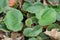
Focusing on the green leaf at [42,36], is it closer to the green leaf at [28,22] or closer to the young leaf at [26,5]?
the green leaf at [28,22]

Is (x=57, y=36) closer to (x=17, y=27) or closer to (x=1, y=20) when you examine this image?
(x=17, y=27)

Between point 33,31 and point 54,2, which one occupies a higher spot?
point 54,2

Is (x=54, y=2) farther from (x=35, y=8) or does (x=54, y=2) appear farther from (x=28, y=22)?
(x=28, y=22)

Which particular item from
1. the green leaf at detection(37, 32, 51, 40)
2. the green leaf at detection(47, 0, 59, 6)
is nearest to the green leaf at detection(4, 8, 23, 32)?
the green leaf at detection(37, 32, 51, 40)

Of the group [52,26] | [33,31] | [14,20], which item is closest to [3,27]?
[14,20]

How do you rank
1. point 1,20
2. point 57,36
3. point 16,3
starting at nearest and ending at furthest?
point 57,36, point 1,20, point 16,3

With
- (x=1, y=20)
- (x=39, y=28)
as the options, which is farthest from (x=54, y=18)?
(x=1, y=20)
